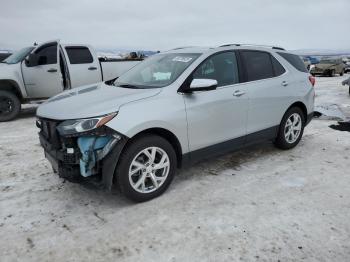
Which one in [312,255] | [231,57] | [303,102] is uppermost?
[231,57]

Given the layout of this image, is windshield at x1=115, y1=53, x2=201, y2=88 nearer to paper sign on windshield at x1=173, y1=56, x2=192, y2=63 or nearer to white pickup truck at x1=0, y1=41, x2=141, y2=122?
paper sign on windshield at x1=173, y1=56, x2=192, y2=63

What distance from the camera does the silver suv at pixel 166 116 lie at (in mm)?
3395

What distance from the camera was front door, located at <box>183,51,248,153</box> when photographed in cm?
402

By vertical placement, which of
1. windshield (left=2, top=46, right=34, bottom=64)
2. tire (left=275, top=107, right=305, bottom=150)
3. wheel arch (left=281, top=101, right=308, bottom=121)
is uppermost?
windshield (left=2, top=46, right=34, bottom=64)

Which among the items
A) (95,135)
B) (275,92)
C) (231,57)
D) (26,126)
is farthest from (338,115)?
(26,126)

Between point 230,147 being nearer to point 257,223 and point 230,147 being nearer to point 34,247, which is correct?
point 257,223

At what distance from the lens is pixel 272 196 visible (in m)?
3.88

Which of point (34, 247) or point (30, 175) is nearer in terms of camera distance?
point (34, 247)

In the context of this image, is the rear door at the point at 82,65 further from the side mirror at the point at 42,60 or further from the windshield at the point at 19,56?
the windshield at the point at 19,56

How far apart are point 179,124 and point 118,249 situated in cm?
154

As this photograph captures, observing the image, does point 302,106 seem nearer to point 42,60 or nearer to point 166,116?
point 166,116

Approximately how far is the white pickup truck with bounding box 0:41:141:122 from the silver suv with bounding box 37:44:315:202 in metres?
4.35

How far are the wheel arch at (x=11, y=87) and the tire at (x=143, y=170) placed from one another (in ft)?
20.5

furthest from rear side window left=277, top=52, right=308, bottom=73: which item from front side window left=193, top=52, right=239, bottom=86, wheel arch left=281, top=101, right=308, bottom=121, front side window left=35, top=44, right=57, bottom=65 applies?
front side window left=35, top=44, right=57, bottom=65
